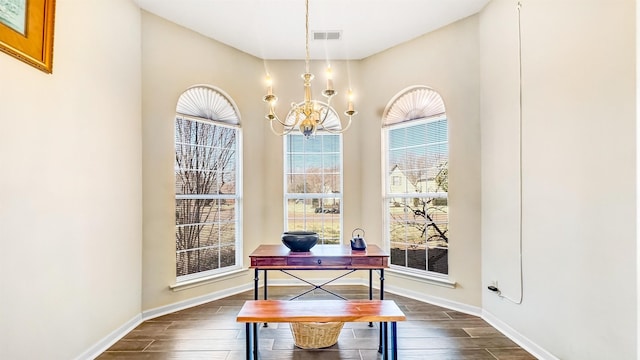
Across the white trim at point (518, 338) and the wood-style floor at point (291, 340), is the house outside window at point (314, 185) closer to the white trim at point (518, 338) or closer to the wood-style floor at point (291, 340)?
the wood-style floor at point (291, 340)

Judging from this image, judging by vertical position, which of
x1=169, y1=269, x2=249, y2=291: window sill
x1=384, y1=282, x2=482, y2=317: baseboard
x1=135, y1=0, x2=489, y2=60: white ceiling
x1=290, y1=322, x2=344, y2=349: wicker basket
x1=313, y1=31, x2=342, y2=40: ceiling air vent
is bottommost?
x1=384, y1=282, x2=482, y2=317: baseboard

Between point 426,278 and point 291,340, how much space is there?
5.91ft

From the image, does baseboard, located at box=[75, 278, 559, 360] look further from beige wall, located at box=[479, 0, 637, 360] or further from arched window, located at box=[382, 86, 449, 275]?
arched window, located at box=[382, 86, 449, 275]

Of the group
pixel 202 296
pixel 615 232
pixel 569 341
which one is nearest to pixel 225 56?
pixel 202 296

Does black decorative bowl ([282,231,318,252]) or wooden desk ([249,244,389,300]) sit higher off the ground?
black decorative bowl ([282,231,318,252])

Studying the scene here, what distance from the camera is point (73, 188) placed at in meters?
2.41

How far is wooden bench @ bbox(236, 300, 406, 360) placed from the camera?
7.14 feet

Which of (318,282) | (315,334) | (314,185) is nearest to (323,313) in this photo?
(315,334)

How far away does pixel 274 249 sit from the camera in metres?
3.12

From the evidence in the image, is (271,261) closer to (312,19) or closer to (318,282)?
(318,282)

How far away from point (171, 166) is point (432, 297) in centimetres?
328

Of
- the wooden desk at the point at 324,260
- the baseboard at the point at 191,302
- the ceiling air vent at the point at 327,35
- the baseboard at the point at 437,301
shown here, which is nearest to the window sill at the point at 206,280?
the baseboard at the point at 191,302

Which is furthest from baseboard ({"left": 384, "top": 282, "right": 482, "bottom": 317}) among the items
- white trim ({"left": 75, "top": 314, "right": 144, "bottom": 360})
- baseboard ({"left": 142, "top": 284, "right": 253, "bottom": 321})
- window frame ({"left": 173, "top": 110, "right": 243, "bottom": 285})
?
white trim ({"left": 75, "top": 314, "right": 144, "bottom": 360})

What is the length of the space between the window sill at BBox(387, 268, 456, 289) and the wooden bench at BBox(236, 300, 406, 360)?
58.9 inches
